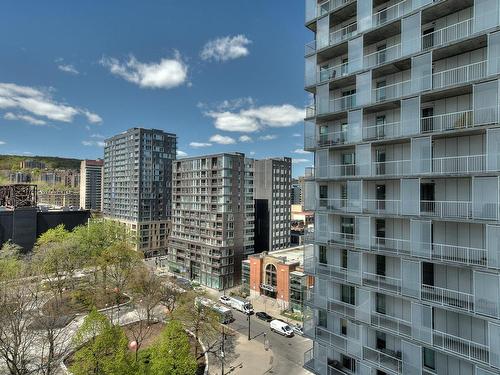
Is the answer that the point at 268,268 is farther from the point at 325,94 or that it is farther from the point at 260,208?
the point at 325,94

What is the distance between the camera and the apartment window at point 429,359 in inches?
675

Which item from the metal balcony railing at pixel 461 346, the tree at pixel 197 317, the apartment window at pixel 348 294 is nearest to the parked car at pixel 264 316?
the tree at pixel 197 317

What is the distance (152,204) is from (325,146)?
75.6 metres

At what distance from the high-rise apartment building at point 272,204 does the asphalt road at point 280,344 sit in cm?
2894

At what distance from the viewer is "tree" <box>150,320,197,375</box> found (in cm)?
2550

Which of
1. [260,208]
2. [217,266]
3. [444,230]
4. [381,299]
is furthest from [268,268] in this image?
[444,230]

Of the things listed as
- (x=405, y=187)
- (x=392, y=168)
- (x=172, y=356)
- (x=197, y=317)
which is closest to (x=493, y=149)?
(x=405, y=187)

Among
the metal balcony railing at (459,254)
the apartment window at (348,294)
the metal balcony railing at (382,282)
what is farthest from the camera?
the apartment window at (348,294)

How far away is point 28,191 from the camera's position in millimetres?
79062

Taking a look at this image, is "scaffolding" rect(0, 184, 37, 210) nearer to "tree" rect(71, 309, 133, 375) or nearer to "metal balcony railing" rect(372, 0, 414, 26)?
"tree" rect(71, 309, 133, 375)

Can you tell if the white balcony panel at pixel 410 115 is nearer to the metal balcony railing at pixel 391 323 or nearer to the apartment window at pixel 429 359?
the metal balcony railing at pixel 391 323

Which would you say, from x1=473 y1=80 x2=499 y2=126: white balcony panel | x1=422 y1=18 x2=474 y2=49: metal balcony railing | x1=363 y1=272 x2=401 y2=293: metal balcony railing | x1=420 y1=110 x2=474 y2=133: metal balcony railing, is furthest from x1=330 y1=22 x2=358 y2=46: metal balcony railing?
x1=363 y1=272 x2=401 y2=293: metal balcony railing

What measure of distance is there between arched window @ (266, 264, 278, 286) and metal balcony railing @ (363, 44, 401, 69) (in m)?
40.5

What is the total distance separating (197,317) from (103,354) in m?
11.9
